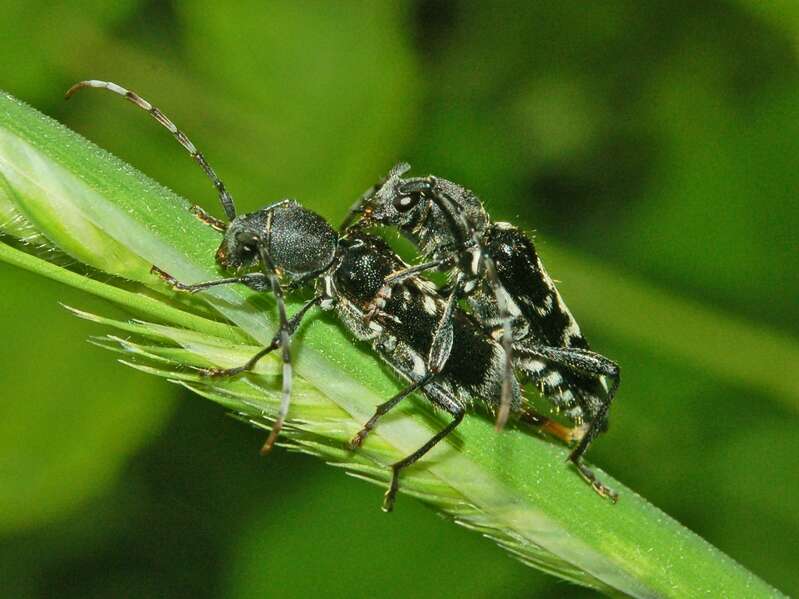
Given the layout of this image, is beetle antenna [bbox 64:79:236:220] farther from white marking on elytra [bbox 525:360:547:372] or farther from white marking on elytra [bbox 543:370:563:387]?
white marking on elytra [bbox 543:370:563:387]

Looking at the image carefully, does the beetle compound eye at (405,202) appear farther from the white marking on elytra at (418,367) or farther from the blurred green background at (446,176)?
the white marking on elytra at (418,367)

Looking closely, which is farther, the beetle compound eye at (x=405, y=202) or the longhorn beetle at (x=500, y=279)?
the beetle compound eye at (x=405, y=202)

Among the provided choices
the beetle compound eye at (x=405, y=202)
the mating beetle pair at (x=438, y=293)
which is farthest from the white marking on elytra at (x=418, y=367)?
the beetle compound eye at (x=405, y=202)

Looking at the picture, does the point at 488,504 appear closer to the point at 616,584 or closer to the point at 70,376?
the point at 616,584

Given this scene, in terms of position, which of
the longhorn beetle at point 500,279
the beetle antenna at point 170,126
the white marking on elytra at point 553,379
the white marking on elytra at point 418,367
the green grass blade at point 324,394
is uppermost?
the longhorn beetle at point 500,279

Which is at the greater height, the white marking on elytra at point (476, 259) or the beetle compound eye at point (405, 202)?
the beetle compound eye at point (405, 202)

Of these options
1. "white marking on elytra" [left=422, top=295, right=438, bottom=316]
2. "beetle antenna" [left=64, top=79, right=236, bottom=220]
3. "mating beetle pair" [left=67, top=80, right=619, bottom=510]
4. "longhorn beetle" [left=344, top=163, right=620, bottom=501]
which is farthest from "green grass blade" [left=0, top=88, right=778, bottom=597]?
"longhorn beetle" [left=344, top=163, right=620, bottom=501]

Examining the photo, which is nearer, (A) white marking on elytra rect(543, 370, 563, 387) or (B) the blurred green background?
(A) white marking on elytra rect(543, 370, 563, 387)
